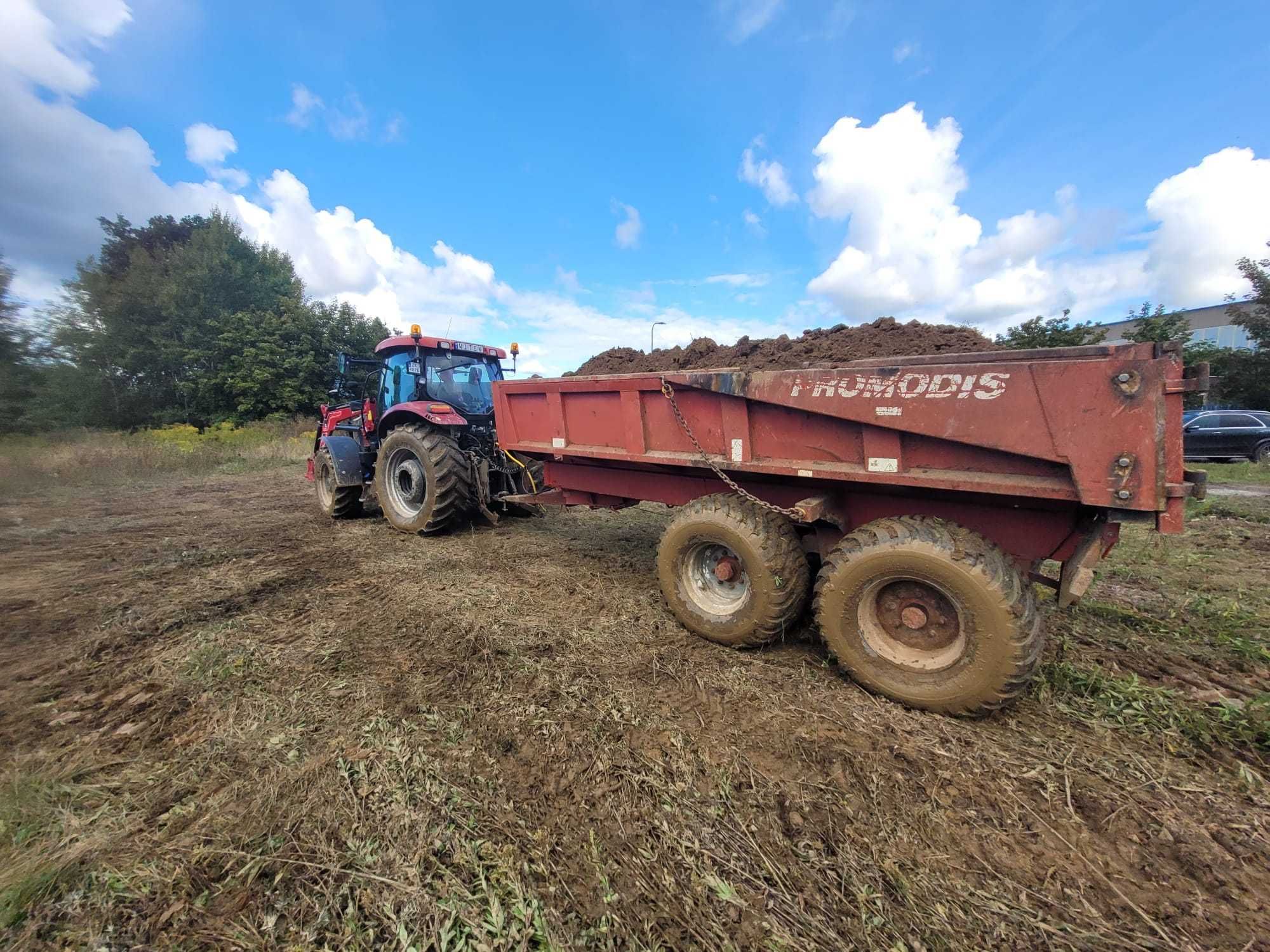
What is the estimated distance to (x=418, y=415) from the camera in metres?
5.70

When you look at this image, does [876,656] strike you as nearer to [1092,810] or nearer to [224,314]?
[1092,810]

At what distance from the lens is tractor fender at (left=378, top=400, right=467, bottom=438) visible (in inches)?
215

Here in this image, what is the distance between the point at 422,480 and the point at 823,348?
448 centimetres

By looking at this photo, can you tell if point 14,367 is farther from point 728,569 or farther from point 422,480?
point 728,569

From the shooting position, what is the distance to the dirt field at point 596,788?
1447mm

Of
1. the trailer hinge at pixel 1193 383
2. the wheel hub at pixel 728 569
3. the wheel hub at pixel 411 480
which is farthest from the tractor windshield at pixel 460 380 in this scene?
the trailer hinge at pixel 1193 383

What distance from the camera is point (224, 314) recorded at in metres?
21.0

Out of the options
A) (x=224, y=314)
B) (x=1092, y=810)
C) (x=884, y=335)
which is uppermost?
(x=224, y=314)

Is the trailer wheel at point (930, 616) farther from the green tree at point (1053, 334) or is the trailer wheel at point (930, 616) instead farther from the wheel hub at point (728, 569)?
the green tree at point (1053, 334)

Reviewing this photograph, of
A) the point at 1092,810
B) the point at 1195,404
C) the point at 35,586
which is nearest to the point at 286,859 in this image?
the point at 1092,810

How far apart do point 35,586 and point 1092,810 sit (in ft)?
22.9

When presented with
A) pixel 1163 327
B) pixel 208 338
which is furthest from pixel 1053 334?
pixel 208 338

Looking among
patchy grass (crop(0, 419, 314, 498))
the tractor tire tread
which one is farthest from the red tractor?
patchy grass (crop(0, 419, 314, 498))

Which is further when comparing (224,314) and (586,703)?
(224,314)
